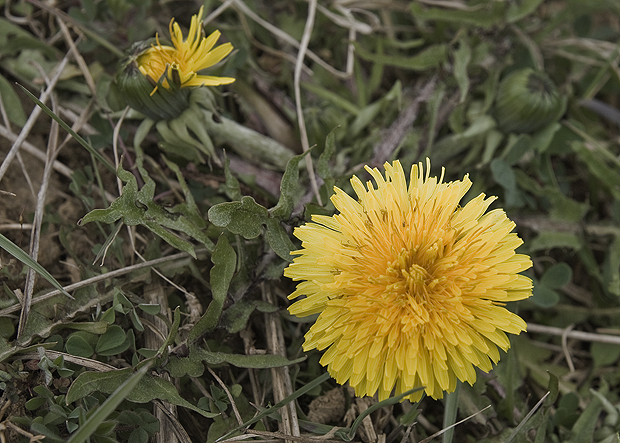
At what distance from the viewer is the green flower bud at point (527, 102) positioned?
2568 mm

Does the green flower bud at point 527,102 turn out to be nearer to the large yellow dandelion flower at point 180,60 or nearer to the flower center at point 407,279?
the flower center at point 407,279

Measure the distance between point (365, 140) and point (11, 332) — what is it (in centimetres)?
190

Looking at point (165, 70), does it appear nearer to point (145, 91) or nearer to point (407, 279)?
point (145, 91)

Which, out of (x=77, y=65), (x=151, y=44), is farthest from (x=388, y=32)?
(x=77, y=65)

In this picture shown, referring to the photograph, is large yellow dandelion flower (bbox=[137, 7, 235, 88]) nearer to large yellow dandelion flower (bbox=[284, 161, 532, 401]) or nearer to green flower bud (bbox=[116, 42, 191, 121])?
green flower bud (bbox=[116, 42, 191, 121])

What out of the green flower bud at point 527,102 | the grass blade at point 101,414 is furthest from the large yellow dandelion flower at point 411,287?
the green flower bud at point 527,102

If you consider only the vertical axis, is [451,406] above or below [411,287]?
below

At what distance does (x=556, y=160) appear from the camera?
3123 mm

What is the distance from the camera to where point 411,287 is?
172 centimetres

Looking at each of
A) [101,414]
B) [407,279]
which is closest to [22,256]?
[101,414]

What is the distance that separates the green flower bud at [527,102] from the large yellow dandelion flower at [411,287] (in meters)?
1.01

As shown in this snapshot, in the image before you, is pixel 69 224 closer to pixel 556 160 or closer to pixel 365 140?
pixel 365 140

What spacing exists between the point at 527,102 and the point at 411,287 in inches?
56.3

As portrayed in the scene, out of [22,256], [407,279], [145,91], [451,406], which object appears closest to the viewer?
[407,279]
